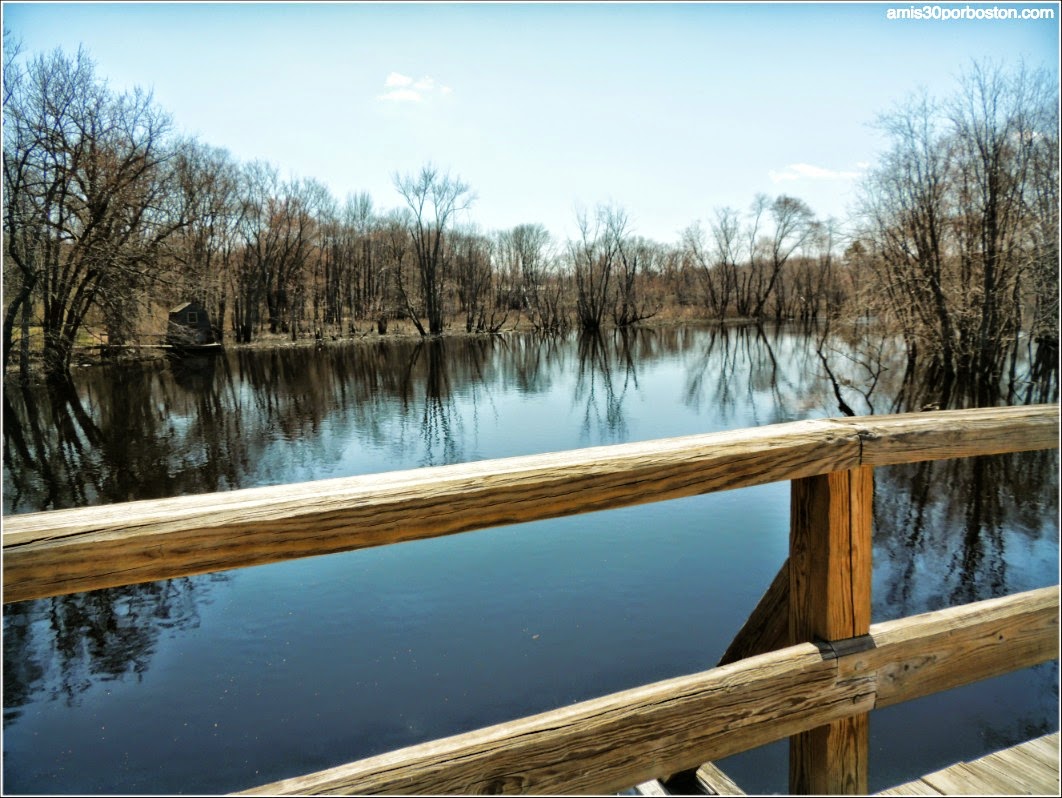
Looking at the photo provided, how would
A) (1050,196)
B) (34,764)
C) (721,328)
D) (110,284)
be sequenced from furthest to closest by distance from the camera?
(721,328)
(110,284)
(1050,196)
(34,764)

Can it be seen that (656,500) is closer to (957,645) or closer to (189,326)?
(957,645)

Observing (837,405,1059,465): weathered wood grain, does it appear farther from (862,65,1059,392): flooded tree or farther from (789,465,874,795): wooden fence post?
(862,65,1059,392): flooded tree

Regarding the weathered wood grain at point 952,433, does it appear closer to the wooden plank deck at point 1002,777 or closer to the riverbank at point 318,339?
the wooden plank deck at point 1002,777

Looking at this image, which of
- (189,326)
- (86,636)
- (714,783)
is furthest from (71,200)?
(714,783)

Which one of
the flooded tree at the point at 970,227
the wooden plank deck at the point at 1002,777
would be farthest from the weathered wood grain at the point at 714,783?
the flooded tree at the point at 970,227

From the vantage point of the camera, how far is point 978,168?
24.4 meters

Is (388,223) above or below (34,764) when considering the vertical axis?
above

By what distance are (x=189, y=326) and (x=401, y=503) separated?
48.1 m

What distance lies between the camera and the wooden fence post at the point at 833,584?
1722 mm

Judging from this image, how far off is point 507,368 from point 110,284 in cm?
1682

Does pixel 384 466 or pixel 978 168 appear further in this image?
pixel 978 168

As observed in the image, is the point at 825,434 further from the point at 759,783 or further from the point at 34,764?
the point at 34,764

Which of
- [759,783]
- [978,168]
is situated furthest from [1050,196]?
[759,783]

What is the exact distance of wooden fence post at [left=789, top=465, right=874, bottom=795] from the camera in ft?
5.65
